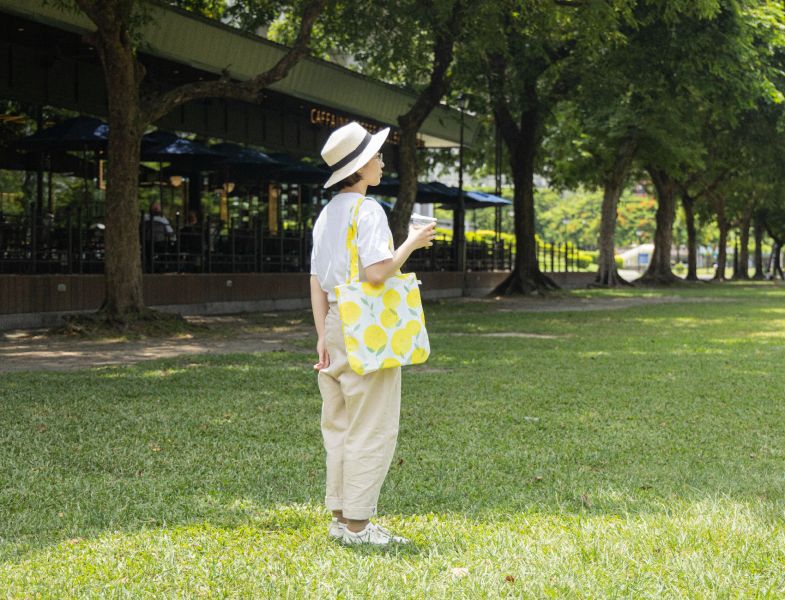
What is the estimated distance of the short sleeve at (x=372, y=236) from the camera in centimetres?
450

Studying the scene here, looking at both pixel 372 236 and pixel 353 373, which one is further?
pixel 353 373

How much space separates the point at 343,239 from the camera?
4668mm

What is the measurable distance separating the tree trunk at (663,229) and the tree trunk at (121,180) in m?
31.1

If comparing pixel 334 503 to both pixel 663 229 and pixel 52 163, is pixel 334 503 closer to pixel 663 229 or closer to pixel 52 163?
pixel 52 163

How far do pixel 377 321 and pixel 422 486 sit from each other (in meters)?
1.66

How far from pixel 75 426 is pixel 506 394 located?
367cm

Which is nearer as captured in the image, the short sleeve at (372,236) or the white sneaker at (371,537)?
the short sleeve at (372,236)

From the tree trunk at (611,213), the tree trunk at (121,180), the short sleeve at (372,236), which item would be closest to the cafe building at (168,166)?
the tree trunk at (121,180)

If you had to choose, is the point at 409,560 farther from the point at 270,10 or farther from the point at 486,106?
the point at 486,106

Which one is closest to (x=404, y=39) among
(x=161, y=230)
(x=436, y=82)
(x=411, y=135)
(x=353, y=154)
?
(x=436, y=82)

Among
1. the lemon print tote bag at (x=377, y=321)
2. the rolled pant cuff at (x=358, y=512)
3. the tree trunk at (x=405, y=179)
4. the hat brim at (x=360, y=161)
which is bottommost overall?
the rolled pant cuff at (x=358, y=512)

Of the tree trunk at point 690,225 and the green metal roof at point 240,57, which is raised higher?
the green metal roof at point 240,57

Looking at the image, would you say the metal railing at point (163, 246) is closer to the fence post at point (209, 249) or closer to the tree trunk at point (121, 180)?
the fence post at point (209, 249)

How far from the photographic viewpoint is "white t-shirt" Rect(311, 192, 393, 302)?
4.52 m
